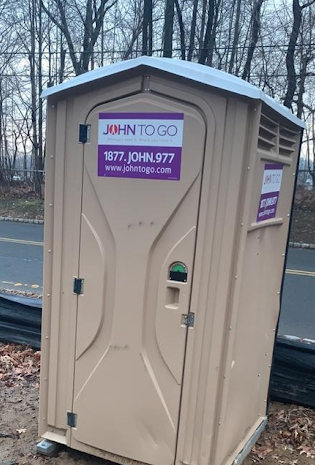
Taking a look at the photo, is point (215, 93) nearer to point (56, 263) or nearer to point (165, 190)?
point (165, 190)

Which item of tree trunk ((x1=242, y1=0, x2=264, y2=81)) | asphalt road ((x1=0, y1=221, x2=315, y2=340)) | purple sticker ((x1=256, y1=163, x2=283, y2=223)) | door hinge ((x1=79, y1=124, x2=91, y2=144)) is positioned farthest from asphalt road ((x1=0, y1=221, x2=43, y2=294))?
tree trunk ((x1=242, y1=0, x2=264, y2=81))

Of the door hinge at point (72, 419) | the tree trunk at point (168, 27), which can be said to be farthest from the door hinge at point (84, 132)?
the tree trunk at point (168, 27)

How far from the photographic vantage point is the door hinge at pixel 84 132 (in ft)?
7.97

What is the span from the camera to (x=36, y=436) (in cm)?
303

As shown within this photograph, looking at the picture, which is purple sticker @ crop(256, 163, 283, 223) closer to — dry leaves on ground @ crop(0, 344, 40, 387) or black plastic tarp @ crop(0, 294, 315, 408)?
black plastic tarp @ crop(0, 294, 315, 408)

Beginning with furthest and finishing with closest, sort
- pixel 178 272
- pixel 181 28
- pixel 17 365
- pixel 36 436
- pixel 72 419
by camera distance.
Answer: pixel 181 28, pixel 17 365, pixel 36 436, pixel 72 419, pixel 178 272

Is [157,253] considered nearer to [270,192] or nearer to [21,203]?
[270,192]

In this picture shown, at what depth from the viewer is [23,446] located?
9.58 feet

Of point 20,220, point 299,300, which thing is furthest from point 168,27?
point 299,300

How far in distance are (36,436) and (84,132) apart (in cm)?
219

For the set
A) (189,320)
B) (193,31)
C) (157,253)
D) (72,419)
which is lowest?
(72,419)

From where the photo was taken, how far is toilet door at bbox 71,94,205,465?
2279 mm

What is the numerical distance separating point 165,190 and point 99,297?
2.52 ft

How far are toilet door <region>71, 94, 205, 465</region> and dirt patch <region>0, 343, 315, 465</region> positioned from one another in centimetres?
56
